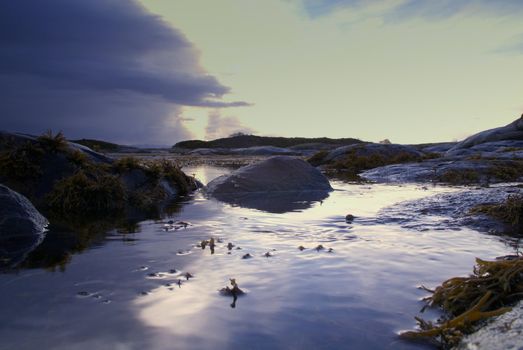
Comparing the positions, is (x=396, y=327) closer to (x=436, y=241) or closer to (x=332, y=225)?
(x=436, y=241)

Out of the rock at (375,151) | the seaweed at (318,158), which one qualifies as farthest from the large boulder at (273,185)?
the seaweed at (318,158)

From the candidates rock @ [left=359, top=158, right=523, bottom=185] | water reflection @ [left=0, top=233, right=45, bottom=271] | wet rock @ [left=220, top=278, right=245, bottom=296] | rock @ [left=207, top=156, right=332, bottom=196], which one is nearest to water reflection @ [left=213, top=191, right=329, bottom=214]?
rock @ [left=207, top=156, right=332, bottom=196]

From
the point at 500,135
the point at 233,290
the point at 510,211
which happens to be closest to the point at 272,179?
the point at 510,211

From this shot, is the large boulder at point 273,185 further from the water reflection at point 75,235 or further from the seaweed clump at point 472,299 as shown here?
the seaweed clump at point 472,299

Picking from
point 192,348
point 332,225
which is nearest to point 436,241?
point 332,225

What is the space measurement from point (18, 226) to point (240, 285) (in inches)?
120

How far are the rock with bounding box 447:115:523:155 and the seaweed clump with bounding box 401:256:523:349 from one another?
23.4m

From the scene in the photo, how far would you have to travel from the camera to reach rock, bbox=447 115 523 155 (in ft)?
81.7

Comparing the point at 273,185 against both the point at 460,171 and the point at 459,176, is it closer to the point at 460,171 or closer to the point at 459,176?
the point at 459,176

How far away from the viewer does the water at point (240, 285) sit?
95.5 inches

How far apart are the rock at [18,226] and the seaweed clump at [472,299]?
3502mm

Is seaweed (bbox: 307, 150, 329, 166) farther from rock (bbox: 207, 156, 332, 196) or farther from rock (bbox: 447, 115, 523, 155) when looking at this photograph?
rock (bbox: 207, 156, 332, 196)

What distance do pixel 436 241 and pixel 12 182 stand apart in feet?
21.3

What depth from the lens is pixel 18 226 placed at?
5.04 m
